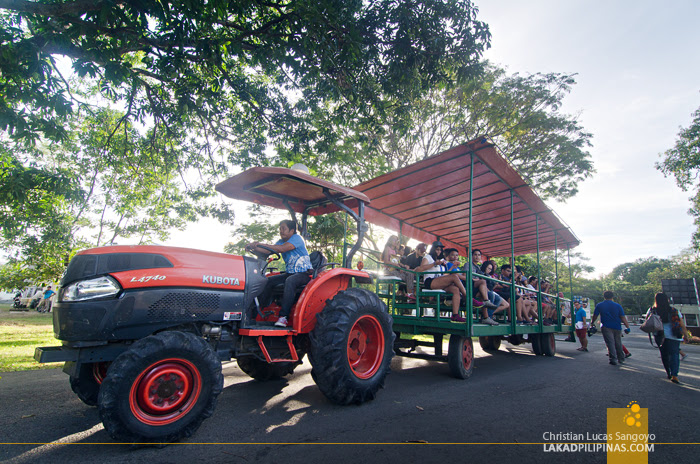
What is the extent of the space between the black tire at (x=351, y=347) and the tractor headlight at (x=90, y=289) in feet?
5.94

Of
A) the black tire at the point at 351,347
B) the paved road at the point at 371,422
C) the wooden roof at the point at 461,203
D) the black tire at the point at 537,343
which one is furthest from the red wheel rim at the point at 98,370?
the black tire at the point at 537,343

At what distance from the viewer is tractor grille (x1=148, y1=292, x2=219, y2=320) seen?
9.14 ft

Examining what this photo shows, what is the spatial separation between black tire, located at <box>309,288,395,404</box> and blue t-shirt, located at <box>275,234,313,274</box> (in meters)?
0.54

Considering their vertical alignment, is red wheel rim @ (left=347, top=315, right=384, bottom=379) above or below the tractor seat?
below

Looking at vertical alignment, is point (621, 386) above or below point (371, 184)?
below

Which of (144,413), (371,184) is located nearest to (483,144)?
(371,184)

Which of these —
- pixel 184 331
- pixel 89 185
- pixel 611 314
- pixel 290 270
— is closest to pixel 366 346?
pixel 290 270

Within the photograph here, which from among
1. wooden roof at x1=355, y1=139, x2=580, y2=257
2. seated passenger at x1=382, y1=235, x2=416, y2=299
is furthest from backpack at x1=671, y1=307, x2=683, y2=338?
seated passenger at x1=382, y1=235, x2=416, y2=299

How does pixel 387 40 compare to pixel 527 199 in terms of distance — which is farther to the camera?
pixel 527 199

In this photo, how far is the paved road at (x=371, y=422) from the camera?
2.48m

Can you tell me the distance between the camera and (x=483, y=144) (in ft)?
16.6

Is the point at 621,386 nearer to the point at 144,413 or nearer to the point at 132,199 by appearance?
the point at 144,413

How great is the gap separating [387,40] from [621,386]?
6948mm

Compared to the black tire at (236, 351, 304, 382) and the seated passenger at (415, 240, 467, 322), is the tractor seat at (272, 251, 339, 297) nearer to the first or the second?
the black tire at (236, 351, 304, 382)
